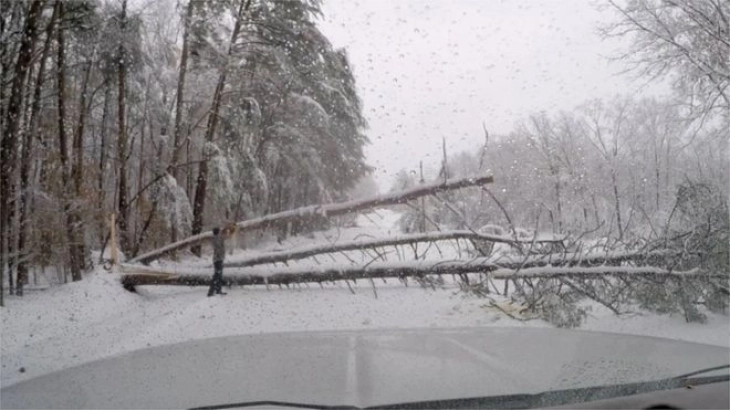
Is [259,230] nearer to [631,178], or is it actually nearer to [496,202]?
[496,202]

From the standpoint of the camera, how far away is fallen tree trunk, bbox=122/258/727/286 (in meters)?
7.31

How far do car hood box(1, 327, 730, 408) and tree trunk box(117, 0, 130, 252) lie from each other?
10050 millimetres

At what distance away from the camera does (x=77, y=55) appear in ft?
43.8

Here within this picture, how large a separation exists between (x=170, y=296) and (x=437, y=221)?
503 centimetres

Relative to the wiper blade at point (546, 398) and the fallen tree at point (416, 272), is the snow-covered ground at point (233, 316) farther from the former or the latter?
the wiper blade at point (546, 398)

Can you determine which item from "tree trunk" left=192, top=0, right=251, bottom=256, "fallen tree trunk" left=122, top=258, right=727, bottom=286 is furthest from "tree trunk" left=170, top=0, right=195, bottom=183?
"fallen tree trunk" left=122, top=258, right=727, bottom=286

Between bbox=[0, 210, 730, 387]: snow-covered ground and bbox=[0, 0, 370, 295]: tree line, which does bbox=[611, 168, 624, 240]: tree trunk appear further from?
bbox=[0, 0, 370, 295]: tree line

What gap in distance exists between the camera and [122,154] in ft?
48.4

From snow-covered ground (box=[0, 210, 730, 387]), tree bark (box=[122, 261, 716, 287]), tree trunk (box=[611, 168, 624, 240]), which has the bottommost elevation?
snow-covered ground (box=[0, 210, 730, 387])

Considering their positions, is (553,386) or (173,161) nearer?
(553,386)

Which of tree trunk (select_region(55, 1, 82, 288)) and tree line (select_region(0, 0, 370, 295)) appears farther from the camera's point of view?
tree trunk (select_region(55, 1, 82, 288))

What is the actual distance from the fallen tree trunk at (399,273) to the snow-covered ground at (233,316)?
29 centimetres

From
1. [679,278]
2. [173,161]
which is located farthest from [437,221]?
[173,161]

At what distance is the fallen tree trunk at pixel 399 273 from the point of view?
288 inches
